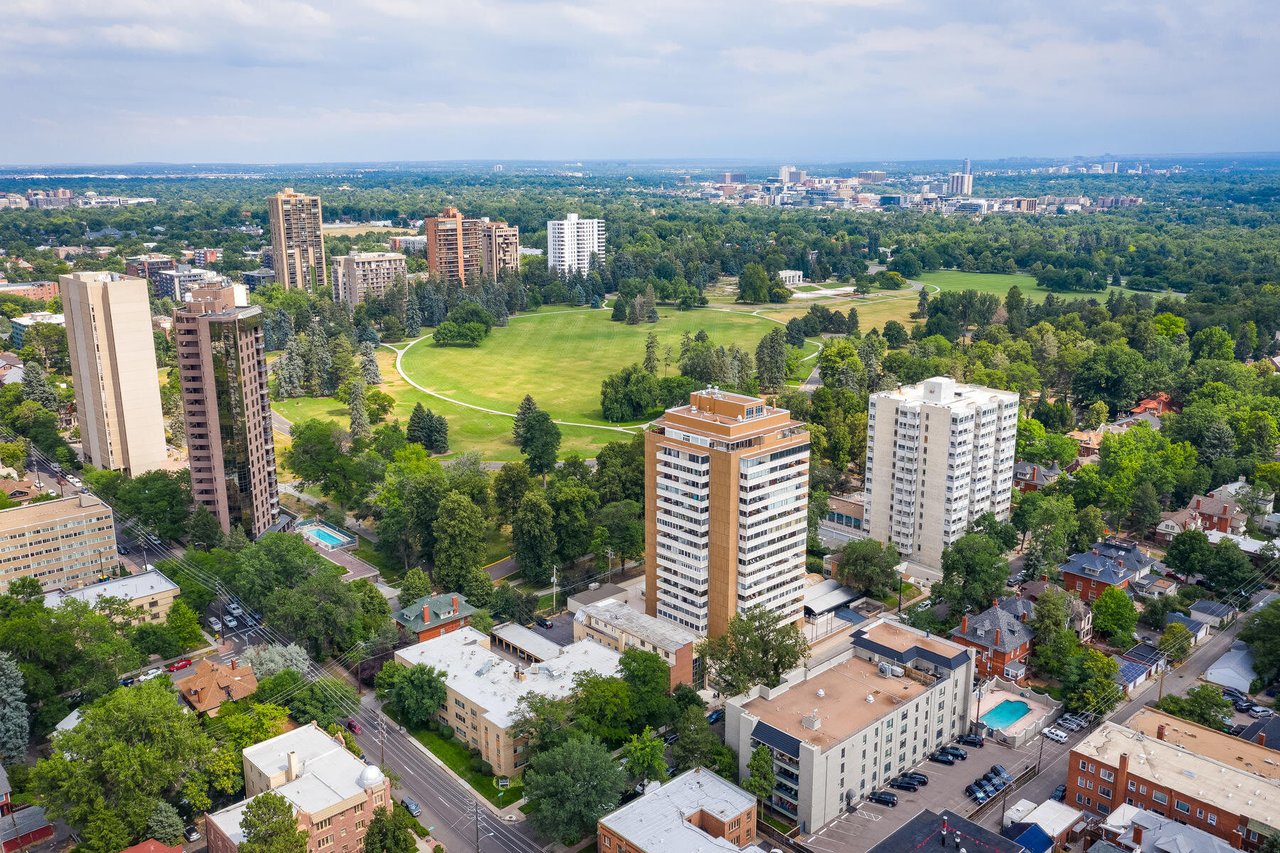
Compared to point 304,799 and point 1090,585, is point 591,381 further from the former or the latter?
point 304,799

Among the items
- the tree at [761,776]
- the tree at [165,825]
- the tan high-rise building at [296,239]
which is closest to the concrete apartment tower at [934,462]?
the tree at [761,776]

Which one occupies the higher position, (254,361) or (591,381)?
(254,361)

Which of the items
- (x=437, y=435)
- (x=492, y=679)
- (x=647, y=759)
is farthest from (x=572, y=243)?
(x=647, y=759)

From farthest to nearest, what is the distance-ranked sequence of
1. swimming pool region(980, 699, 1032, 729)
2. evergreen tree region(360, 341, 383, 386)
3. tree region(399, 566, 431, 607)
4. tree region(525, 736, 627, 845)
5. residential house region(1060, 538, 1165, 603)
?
evergreen tree region(360, 341, 383, 386) → residential house region(1060, 538, 1165, 603) → tree region(399, 566, 431, 607) → swimming pool region(980, 699, 1032, 729) → tree region(525, 736, 627, 845)

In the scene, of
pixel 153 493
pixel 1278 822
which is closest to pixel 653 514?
pixel 1278 822

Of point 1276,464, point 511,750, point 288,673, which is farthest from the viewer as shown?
point 1276,464

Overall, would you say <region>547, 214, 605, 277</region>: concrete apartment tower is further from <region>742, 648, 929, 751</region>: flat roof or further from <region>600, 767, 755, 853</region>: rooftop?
<region>600, 767, 755, 853</region>: rooftop

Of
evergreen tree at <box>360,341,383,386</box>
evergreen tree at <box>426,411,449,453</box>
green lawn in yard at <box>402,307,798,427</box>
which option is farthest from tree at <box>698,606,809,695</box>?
evergreen tree at <box>360,341,383,386</box>
